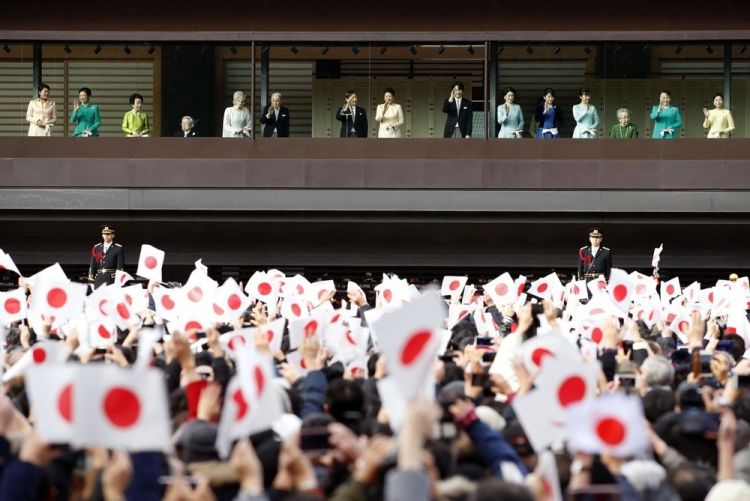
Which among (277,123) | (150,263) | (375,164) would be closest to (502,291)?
(150,263)

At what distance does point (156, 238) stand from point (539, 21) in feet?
28.0

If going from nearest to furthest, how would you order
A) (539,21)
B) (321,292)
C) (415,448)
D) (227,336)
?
(415,448) < (227,336) < (321,292) < (539,21)

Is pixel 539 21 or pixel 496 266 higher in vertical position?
pixel 539 21

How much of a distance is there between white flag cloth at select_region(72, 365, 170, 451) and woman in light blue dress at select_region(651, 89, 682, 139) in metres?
21.3

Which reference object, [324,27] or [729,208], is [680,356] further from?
[324,27]

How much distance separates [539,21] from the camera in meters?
29.8

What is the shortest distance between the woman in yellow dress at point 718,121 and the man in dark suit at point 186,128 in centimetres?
929

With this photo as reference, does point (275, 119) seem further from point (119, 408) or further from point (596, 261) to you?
point (119, 408)

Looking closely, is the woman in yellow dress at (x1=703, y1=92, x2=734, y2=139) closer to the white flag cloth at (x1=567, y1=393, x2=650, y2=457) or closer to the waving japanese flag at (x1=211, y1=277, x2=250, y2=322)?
the waving japanese flag at (x1=211, y1=277, x2=250, y2=322)

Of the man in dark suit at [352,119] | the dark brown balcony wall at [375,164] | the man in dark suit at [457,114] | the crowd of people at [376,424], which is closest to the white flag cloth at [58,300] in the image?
the crowd of people at [376,424]

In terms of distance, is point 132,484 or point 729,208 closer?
point 132,484

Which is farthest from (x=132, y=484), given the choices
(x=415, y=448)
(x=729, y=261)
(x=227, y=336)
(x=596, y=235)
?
(x=729, y=261)

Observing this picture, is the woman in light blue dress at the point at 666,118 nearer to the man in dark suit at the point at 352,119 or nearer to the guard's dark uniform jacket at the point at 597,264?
the guard's dark uniform jacket at the point at 597,264

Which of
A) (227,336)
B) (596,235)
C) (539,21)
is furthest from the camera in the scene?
(539,21)
